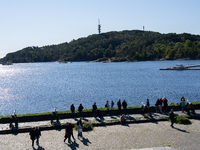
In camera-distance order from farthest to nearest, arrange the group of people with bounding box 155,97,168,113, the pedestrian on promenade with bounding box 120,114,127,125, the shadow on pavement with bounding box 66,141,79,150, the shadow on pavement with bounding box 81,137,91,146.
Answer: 1. the group of people with bounding box 155,97,168,113
2. the pedestrian on promenade with bounding box 120,114,127,125
3. the shadow on pavement with bounding box 81,137,91,146
4. the shadow on pavement with bounding box 66,141,79,150

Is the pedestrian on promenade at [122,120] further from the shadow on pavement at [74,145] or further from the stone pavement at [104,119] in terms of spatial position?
the shadow on pavement at [74,145]

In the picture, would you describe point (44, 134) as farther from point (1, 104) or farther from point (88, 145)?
point (1, 104)

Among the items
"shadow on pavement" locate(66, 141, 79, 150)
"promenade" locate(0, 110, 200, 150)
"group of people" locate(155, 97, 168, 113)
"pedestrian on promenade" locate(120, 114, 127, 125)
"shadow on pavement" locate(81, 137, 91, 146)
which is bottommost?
"shadow on pavement" locate(66, 141, 79, 150)

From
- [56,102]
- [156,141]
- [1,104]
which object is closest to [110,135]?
[156,141]

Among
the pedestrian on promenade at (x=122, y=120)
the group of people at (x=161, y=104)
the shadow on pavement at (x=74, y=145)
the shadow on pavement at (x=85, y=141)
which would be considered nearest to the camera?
the shadow on pavement at (x=74, y=145)

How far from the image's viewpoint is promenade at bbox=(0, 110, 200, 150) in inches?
577

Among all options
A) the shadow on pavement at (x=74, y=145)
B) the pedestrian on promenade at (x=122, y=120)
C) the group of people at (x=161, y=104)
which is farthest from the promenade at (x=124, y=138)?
the group of people at (x=161, y=104)

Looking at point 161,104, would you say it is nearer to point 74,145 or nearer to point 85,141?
point 85,141

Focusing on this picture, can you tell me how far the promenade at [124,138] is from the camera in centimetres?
1465

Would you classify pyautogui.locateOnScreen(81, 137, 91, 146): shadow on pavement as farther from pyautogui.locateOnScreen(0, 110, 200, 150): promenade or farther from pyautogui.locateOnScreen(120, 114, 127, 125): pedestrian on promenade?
pyautogui.locateOnScreen(120, 114, 127, 125): pedestrian on promenade

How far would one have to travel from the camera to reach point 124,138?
16.0 m

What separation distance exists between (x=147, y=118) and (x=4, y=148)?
41.6 ft

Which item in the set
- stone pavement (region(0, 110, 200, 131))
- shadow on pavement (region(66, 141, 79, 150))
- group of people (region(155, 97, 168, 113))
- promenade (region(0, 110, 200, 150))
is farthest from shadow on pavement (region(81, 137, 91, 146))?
group of people (region(155, 97, 168, 113))

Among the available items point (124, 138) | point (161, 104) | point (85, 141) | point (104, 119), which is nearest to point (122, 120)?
point (104, 119)
